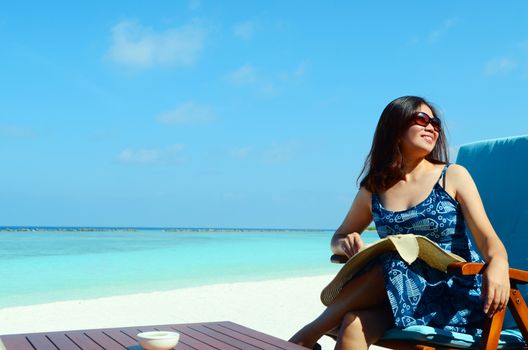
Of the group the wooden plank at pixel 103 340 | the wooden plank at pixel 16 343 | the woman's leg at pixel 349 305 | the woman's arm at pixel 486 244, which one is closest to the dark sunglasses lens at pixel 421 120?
the woman's arm at pixel 486 244

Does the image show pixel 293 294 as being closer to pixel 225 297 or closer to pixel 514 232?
pixel 225 297

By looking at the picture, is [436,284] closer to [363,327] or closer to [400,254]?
[400,254]

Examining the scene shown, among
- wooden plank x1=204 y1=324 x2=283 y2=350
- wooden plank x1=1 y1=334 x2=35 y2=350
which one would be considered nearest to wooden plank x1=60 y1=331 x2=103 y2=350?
wooden plank x1=1 y1=334 x2=35 y2=350

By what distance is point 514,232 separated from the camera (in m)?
2.92

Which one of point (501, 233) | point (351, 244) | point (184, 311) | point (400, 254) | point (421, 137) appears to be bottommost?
point (400, 254)

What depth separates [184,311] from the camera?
644 cm

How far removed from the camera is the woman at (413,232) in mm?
2182

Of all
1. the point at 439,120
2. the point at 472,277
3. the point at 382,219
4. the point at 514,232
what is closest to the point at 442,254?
the point at 472,277

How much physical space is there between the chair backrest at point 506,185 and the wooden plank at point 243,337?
56.2 inches

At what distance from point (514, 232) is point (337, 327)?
113 cm

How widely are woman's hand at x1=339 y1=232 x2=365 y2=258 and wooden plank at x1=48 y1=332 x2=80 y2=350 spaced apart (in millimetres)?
1084

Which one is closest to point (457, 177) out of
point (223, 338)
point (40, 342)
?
point (223, 338)

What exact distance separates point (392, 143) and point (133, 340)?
1307 mm

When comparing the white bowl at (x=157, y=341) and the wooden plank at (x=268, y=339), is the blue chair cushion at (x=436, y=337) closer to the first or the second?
the wooden plank at (x=268, y=339)
